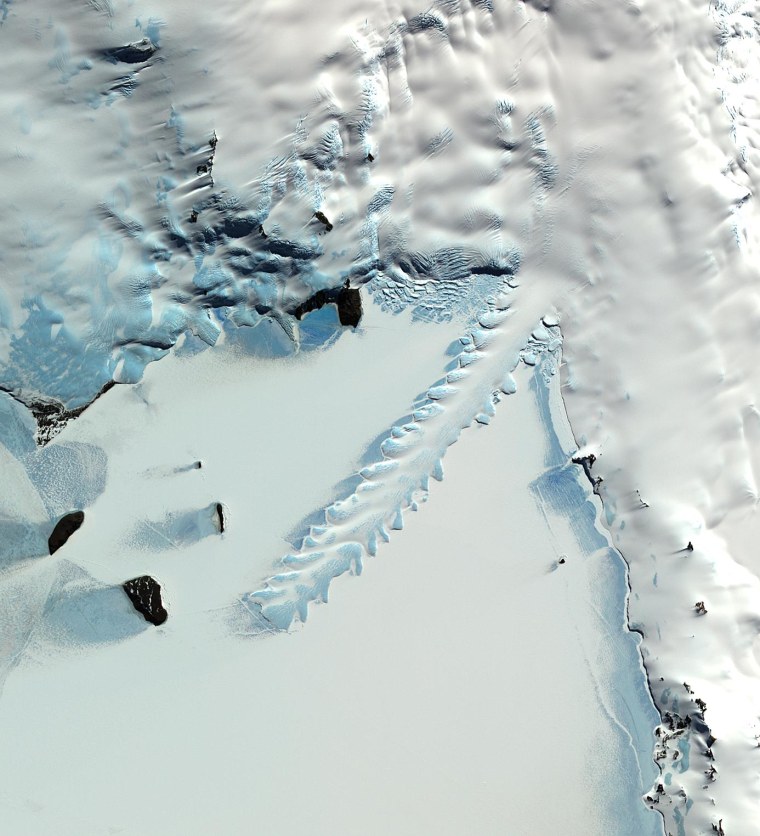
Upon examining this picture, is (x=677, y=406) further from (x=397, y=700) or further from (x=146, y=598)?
(x=146, y=598)

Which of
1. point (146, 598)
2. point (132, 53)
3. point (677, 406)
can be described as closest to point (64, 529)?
point (146, 598)

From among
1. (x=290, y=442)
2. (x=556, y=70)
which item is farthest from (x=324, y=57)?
(x=290, y=442)

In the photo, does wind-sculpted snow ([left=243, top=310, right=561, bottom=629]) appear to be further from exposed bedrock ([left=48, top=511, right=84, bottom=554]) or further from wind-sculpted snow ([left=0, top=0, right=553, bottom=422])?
exposed bedrock ([left=48, top=511, right=84, bottom=554])

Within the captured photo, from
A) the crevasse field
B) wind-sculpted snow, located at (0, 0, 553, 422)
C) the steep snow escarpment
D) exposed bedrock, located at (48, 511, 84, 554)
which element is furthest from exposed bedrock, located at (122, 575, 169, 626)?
the steep snow escarpment

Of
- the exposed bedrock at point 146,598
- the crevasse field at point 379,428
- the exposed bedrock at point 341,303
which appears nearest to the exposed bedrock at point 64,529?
the crevasse field at point 379,428

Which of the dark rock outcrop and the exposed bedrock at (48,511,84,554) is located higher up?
the dark rock outcrop
